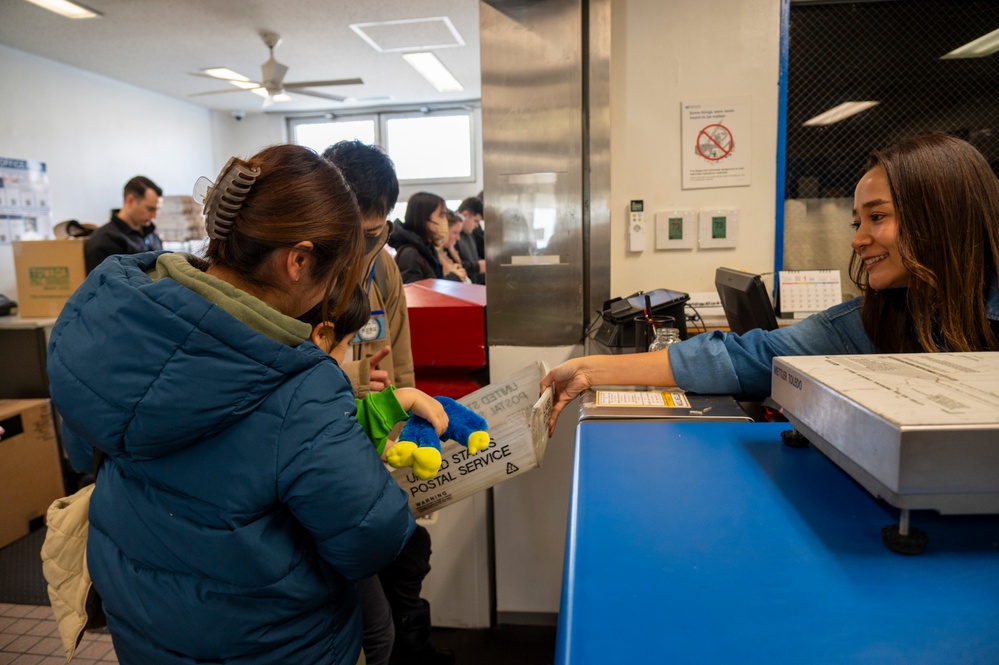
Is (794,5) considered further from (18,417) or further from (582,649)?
(18,417)

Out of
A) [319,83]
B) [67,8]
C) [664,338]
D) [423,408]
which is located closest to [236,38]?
[319,83]

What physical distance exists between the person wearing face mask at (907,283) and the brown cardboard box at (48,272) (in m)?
3.56

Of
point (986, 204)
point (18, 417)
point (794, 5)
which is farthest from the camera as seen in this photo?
point (18, 417)

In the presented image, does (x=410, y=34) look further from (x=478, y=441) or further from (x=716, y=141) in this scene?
(x=478, y=441)

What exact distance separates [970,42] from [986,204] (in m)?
2.29

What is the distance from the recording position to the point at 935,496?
0.56 metres

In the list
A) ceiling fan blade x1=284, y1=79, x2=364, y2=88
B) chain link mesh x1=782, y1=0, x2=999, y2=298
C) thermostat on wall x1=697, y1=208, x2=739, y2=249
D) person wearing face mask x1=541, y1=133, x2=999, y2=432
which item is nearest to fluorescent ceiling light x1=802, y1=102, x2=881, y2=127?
chain link mesh x1=782, y1=0, x2=999, y2=298

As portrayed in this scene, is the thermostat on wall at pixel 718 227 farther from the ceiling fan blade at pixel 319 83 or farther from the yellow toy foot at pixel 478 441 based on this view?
the ceiling fan blade at pixel 319 83

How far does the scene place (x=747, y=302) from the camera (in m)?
1.65

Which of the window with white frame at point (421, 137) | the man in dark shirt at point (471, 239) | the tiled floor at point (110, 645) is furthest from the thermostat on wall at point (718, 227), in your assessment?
the window with white frame at point (421, 137)

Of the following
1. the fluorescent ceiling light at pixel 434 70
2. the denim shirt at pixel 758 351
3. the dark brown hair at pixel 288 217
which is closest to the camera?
the dark brown hair at pixel 288 217

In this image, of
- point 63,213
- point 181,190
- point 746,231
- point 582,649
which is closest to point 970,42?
point 746,231

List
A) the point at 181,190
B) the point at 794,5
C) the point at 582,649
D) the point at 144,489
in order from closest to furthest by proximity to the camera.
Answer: the point at 582,649 < the point at 144,489 < the point at 794,5 < the point at 181,190

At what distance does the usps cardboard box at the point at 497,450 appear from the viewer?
1107 millimetres
